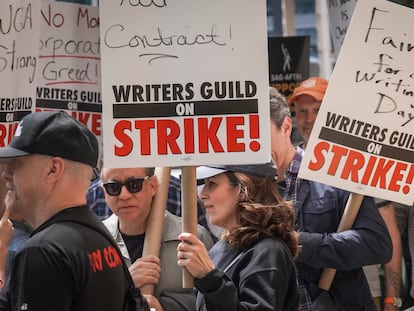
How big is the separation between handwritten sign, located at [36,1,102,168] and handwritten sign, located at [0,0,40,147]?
34.8 inches

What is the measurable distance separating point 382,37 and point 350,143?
46 centimetres

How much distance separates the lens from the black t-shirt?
8.34ft

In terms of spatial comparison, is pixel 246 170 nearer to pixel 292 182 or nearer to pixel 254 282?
pixel 254 282

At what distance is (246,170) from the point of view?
3520 millimetres

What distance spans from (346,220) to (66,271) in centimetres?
174

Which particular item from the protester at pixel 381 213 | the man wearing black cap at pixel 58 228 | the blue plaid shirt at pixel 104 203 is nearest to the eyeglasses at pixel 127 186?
the blue plaid shirt at pixel 104 203

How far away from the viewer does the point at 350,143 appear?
4.00 meters

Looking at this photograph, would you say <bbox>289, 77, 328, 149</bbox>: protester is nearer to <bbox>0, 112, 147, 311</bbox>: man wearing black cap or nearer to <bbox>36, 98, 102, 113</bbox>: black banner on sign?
<bbox>36, 98, 102, 113</bbox>: black banner on sign

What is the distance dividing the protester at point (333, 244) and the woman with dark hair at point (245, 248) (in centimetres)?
55

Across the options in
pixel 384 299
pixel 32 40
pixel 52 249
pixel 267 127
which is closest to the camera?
pixel 52 249

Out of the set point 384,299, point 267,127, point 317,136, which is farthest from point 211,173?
point 384,299

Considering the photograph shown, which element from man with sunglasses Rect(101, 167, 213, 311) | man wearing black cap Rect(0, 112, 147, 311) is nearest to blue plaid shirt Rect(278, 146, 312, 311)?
man with sunglasses Rect(101, 167, 213, 311)

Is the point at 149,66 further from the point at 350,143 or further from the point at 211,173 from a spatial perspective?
the point at 350,143

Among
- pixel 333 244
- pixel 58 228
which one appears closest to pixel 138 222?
pixel 333 244
